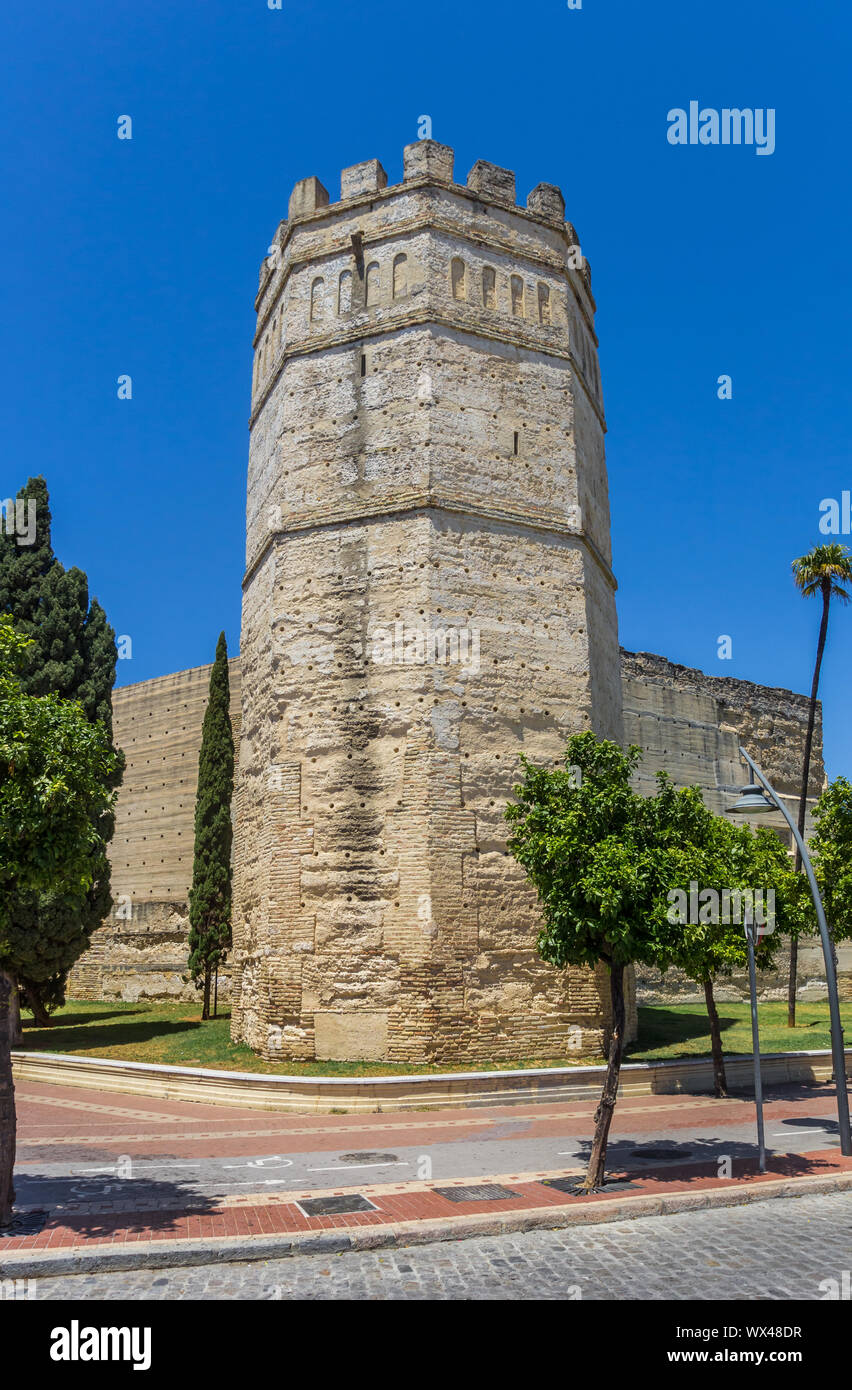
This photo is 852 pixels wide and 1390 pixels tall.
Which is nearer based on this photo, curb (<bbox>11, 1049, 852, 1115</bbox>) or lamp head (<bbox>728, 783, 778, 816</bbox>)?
lamp head (<bbox>728, 783, 778, 816</bbox>)

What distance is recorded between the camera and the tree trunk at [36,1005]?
2088 centimetres

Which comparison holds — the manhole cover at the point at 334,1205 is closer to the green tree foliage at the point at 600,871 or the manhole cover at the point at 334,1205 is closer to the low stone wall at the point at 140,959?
the green tree foliage at the point at 600,871

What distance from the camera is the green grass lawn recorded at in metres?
15.7

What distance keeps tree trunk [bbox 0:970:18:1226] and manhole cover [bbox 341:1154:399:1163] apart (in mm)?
4221

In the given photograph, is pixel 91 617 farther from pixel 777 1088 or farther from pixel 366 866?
pixel 777 1088

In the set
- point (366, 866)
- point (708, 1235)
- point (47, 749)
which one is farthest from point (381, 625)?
point (708, 1235)

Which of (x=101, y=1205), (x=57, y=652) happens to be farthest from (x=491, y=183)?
(x=101, y=1205)

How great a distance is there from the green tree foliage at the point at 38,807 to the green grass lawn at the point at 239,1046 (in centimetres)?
827

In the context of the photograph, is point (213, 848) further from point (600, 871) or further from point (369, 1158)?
point (600, 871)

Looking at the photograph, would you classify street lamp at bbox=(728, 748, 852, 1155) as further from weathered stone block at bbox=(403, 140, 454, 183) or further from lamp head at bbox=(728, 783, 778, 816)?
weathered stone block at bbox=(403, 140, 454, 183)

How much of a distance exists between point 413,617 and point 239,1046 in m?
8.68

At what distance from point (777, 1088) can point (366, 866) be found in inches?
328

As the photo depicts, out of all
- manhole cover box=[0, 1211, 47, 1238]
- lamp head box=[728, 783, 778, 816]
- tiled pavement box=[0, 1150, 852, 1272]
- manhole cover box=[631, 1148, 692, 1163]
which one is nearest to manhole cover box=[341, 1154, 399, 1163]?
tiled pavement box=[0, 1150, 852, 1272]

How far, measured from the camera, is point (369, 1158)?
35.2ft
